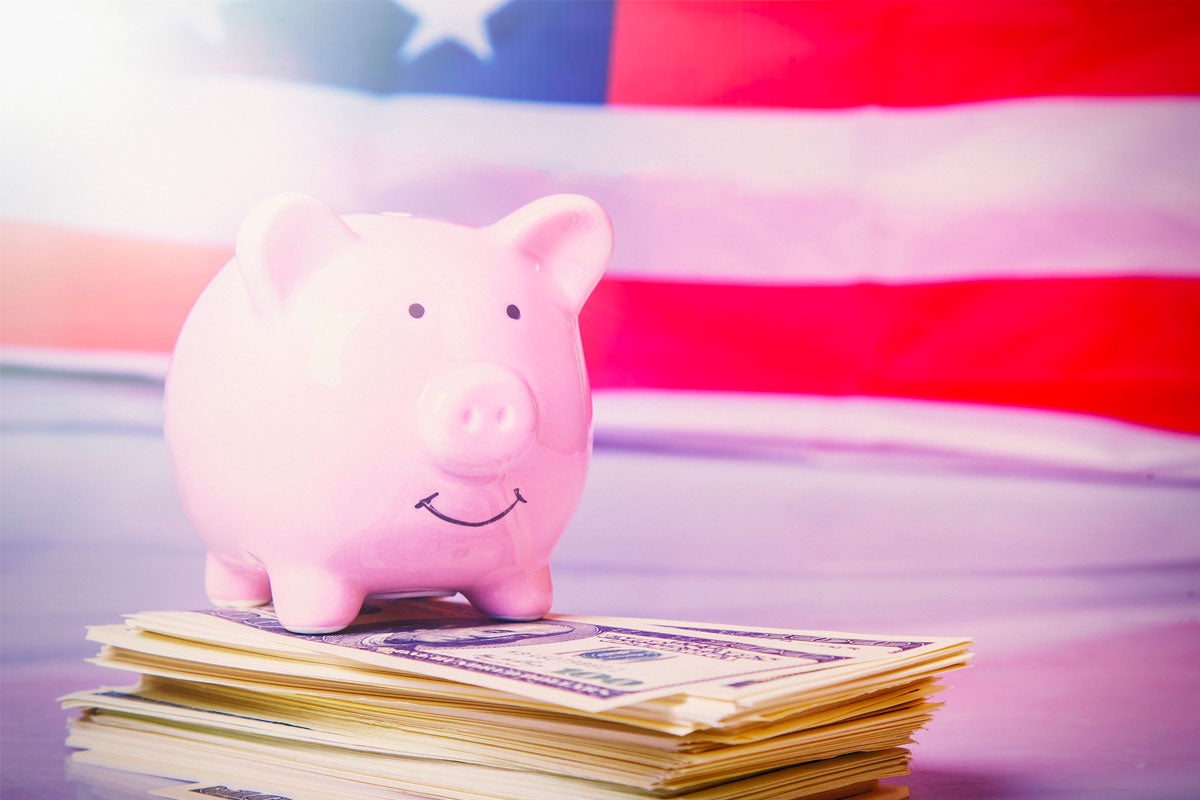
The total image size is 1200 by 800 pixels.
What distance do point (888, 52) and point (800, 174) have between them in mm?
371

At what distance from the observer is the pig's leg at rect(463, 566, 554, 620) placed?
4.20 ft

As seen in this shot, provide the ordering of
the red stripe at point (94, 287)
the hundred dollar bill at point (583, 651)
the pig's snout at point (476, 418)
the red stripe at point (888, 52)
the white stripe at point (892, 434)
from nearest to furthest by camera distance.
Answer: the hundred dollar bill at point (583, 651) < the pig's snout at point (476, 418) < the red stripe at point (94, 287) < the white stripe at point (892, 434) < the red stripe at point (888, 52)

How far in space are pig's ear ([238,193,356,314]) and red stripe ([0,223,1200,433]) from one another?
1.82 meters

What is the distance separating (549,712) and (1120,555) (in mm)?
2044

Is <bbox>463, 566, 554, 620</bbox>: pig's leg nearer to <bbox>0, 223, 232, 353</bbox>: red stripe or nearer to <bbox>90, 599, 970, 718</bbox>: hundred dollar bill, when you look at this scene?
<bbox>90, 599, 970, 718</bbox>: hundred dollar bill

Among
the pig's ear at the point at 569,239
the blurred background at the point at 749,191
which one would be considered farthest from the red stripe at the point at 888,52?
the pig's ear at the point at 569,239

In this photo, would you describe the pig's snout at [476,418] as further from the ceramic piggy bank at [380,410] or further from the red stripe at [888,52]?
the red stripe at [888,52]

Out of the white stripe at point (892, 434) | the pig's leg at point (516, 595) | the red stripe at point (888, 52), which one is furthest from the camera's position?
the red stripe at point (888, 52)

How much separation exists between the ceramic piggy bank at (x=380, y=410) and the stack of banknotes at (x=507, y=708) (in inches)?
2.8

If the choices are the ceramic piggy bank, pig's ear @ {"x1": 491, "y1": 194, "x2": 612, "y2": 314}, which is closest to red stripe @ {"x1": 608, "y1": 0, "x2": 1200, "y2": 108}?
pig's ear @ {"x1": 491, "y1": 194, "x2": 612, "y2": 314}

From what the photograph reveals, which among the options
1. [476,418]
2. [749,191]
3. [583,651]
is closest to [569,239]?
[476,418]

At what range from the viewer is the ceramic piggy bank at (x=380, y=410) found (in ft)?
3.74

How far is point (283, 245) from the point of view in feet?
3.83

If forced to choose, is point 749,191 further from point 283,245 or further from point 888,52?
point 283,245
